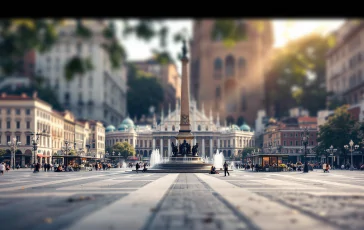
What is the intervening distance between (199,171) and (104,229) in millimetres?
52134

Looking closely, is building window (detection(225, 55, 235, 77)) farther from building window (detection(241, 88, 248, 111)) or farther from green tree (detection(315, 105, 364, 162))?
green tree (detection(315, 105, 364, 162))

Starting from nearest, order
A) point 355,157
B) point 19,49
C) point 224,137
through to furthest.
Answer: point 19,49, point 355,157, point 224,137

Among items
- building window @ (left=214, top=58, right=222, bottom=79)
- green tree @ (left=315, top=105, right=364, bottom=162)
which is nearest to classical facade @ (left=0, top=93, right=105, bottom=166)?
green tree @ (left=315, top=105, right=364, bottom=162)

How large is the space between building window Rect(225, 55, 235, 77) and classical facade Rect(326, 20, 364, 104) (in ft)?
180

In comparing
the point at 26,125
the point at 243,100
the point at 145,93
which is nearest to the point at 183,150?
the point at 26,125

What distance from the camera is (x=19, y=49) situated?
13117mm

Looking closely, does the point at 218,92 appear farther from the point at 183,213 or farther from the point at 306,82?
the point at 183,213

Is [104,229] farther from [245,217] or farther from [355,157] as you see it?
[355,157]

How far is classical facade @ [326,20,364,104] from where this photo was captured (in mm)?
104500

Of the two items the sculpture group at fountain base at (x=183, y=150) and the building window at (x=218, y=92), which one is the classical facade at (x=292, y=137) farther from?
the sculpture group at fountain base at (x=183, y=150)

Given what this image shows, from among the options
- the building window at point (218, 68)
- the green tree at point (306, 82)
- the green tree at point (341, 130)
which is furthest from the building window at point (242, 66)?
the green tree at point (341, 130)

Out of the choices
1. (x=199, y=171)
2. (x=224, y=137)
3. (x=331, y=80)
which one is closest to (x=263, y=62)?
(x=224, y=137)

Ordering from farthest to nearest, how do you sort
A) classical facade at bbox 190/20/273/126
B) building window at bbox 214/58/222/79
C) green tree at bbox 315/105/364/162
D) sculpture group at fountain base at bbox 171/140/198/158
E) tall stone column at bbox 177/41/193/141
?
1. building window at bbox 214/58/222/79
2. classical facade at bbox 190/20/273/126
3. green tree at bbox 315/105/364/162
4. tall stone column at bbox 177/41/193/141
5. sculpture group at fountain base at bbox 171/140/198/158
